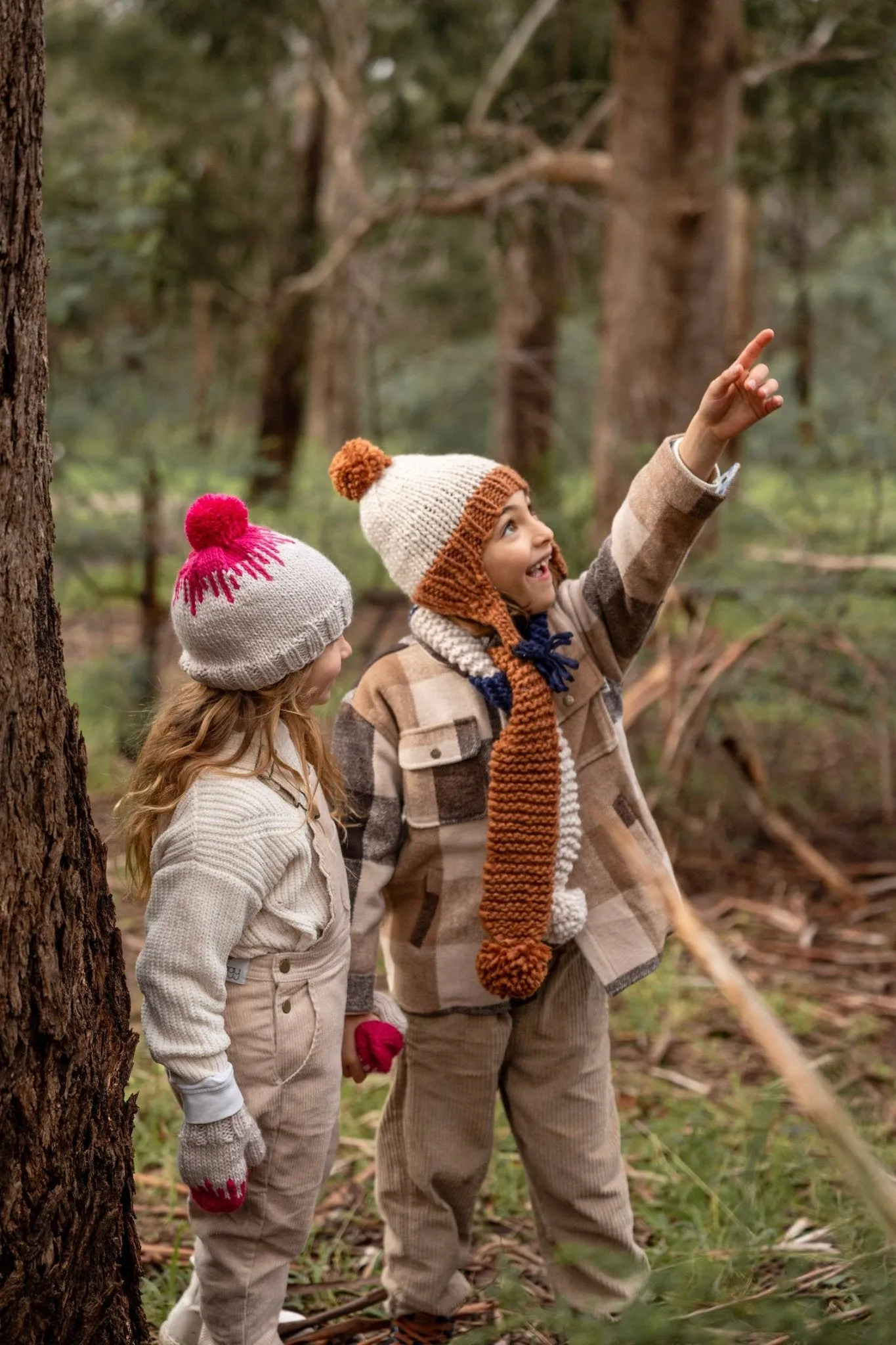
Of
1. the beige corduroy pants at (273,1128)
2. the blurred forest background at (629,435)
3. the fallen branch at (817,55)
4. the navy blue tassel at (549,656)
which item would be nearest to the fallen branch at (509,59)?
the blurred forest background at (629,435)

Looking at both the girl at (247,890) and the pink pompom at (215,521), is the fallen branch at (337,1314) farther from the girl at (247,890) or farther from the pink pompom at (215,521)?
the pink pompom at (215,521)

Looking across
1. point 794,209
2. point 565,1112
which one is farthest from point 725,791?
point 794,209

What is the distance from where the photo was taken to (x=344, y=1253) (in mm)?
3152

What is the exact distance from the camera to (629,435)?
6.80 m

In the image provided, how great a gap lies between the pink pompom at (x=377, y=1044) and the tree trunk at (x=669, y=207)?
4612 millimetres

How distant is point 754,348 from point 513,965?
1.22 metres

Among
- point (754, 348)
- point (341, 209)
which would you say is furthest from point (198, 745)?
point (341, 209)

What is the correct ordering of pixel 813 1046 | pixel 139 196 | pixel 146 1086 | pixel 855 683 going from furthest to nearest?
pixel 139 196 → pixel 855 683 → pixel 813 1046 → pixel 146 1086

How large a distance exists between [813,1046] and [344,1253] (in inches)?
72.6

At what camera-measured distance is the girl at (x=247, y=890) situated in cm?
214

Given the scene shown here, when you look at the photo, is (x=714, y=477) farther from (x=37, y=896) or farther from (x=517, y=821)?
(x=37, y=896)

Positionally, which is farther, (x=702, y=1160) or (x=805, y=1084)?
(x=702, y=1160)

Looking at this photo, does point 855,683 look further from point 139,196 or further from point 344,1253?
point 139,196

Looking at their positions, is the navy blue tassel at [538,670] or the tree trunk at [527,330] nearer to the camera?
the navy blue tassel at [538,670]
